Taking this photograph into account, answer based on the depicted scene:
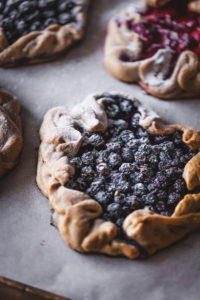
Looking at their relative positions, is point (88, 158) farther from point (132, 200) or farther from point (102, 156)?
point (132, 200)

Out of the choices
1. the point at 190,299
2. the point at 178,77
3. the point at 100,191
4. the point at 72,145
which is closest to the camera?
the point at 190,299

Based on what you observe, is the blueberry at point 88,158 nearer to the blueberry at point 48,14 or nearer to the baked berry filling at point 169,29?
the baked berry filling at point 169,29

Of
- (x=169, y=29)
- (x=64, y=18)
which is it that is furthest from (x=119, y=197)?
(x=64, y=18)

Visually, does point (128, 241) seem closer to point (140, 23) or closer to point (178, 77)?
point (178, 77)

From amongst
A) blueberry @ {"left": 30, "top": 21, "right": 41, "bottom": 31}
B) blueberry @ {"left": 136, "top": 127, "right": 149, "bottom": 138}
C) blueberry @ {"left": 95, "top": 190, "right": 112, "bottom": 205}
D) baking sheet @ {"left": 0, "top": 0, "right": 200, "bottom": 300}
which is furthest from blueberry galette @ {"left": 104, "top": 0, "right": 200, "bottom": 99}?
blueberry @ {"left": 95, "top": 190, "right": 112, "bottom": 205}

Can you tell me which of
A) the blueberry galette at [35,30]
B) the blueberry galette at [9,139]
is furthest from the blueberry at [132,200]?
the blueberry galette at [35,30]

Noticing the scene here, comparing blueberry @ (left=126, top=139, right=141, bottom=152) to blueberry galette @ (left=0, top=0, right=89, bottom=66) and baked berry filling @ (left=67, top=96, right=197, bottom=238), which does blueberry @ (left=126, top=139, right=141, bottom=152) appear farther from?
blueberry galette @ (left=0, top=0, right=89, bottom=66)

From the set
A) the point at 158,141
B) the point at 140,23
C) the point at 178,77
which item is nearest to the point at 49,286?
the point at 158,141
